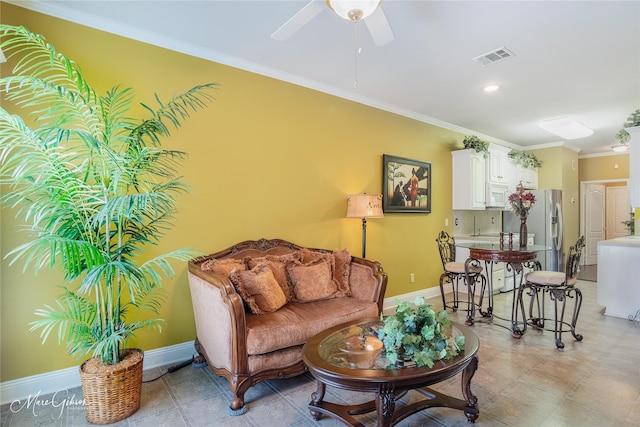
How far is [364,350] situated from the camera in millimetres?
1913

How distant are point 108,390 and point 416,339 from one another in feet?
6.18

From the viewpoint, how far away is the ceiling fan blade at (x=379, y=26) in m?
1.94

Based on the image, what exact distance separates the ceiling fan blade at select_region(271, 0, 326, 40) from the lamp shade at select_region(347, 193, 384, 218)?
1.98m

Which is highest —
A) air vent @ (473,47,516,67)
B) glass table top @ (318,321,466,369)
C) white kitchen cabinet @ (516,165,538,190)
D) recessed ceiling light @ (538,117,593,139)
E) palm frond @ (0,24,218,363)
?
air vent @ (473,47,516,67)

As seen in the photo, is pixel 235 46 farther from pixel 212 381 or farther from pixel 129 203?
pixel 212 381

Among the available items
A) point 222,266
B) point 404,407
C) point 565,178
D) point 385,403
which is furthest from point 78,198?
point 565,178

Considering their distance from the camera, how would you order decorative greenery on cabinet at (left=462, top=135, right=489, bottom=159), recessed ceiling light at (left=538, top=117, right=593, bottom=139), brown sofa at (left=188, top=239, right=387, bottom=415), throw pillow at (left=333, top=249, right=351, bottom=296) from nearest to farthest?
brown sofa at (left=188, top=239, right=387, bottom=415) → throw pillow at (left=333, top=249, right=351, bottom=296) → recessed ceiling light at (left=538, top=117, right=593, bottom=139) → decorative greenery on cabinet at (left=462, top=135, right=489, bottom=159)

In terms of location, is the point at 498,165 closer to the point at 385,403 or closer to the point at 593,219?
the point at 593,219

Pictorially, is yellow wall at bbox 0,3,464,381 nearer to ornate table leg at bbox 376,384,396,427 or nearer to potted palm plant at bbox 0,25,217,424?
potted palm plant at bbox 0,25,217,424

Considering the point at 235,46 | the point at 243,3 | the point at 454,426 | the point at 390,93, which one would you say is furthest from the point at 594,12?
the point at 454,426

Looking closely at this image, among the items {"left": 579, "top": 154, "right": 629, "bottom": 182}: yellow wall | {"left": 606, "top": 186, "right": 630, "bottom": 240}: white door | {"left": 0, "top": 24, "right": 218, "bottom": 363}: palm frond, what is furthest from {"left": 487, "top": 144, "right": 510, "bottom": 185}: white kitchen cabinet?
{"left": 0, "top": 24, "right": 218, "bottom": 363}: palm frond

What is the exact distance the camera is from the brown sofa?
2201 mm

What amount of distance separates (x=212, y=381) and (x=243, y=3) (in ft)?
9.42

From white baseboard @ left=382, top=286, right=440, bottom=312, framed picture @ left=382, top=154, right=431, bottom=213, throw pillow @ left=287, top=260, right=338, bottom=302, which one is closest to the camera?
throw pillow @ left=287, top=260, right=338, bottom=302
